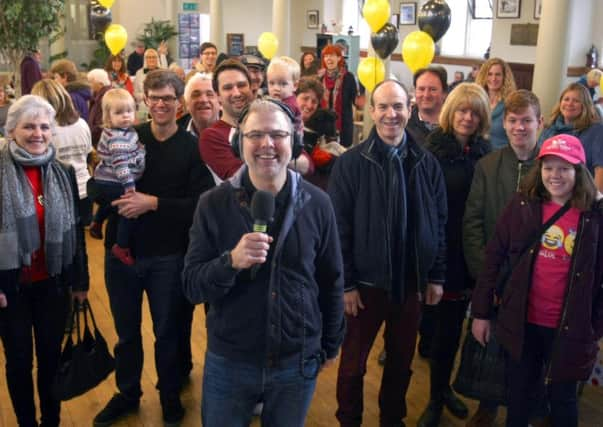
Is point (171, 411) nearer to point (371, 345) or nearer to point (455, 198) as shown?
point (371, 345)

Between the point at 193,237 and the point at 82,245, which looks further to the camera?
the point at 82,245

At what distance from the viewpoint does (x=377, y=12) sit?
22.7 ft

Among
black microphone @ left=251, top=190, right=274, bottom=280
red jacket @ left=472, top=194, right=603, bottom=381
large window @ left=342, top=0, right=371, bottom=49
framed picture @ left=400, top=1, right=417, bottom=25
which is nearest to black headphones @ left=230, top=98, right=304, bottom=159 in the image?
black microphone @ left=251, top=190, right=274, bottom=280

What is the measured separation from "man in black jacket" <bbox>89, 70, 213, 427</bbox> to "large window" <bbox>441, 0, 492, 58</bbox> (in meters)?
11.6

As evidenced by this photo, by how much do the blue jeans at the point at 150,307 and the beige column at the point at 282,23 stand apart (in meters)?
8.70

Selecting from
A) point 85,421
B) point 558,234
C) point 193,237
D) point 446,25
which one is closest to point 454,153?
point 558,234

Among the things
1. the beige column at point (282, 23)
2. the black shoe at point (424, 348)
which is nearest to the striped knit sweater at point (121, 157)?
the black shoe at point (424, 348)

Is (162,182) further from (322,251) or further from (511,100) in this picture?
(511,100)

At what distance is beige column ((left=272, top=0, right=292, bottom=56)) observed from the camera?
11.0 m

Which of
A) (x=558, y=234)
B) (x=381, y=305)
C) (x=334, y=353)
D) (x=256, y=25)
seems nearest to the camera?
(x=334, y=353)

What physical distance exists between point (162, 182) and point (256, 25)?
1722 cm

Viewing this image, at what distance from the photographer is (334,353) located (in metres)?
2.13

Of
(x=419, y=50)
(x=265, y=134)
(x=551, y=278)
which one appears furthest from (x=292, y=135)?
(x=419, y=50)

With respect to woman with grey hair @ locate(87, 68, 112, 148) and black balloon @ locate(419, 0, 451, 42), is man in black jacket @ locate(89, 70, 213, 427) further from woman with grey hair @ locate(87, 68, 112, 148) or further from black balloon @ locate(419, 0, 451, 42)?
black balloon @ locate(419, 0, 451, 42)
